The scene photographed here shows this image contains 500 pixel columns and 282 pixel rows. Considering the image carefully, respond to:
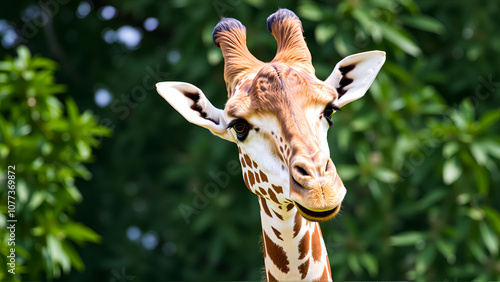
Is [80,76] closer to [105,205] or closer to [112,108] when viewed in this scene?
[112,108]

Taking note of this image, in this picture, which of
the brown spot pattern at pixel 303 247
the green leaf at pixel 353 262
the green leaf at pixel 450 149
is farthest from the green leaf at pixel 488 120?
the brown spot pattern at pixel 303 247

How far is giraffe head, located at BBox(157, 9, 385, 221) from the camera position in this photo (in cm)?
204

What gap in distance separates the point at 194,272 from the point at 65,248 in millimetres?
2557

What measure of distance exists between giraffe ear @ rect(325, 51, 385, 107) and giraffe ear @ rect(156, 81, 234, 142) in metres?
0.54

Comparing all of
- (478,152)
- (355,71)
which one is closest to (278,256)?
(355,71)

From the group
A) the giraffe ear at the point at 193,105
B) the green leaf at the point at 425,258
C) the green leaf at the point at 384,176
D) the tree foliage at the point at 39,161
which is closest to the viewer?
the giraffe ear at the point at 193,105

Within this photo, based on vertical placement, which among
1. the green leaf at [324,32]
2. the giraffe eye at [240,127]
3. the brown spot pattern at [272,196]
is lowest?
the brown spot pattern at [272,196]

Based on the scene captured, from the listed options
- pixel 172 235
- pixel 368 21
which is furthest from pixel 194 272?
pixel 368 21

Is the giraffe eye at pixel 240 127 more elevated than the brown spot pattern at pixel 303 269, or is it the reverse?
the giraffe eye at pixel 240 127

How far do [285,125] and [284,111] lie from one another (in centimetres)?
6

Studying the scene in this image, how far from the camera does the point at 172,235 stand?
305 inches

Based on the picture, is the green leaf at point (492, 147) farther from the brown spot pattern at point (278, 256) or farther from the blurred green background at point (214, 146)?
the brown spot pattern at point (278, 256)

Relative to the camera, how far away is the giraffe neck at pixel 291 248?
96.3 inches
